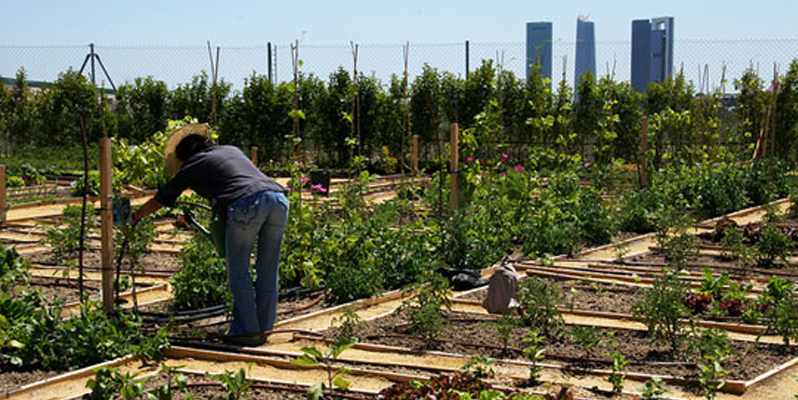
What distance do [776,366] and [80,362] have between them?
3.58 meters

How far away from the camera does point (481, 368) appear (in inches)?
162

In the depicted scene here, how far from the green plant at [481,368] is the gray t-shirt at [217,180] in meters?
1.50

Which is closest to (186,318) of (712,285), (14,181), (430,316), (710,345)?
(430,316)

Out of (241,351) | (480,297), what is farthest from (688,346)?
(241,351)

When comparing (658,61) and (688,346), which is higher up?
(658,61)

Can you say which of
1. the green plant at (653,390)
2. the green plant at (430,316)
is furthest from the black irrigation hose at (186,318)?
the green plant at (653,390)

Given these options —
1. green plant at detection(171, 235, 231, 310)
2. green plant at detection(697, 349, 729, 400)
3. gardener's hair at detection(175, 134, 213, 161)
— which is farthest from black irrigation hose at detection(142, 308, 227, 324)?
green plant at detection(697, 349, 729, 400)

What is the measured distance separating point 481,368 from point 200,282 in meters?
2.39

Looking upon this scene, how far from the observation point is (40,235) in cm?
867

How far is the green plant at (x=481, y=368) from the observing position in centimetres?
398

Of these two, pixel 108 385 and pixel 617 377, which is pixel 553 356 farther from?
pixel 108 385

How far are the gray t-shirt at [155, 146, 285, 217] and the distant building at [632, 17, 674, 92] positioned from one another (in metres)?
14.5

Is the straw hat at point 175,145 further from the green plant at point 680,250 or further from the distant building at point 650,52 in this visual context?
the distant building at point 650,52

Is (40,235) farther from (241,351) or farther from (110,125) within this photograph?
(110,125)
